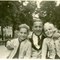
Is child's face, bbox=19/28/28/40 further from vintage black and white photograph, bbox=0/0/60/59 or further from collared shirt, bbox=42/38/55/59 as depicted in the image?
collared shirt, bbox=42/38/55/59

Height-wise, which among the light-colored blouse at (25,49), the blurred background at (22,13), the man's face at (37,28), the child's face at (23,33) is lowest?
the light-colored blouse at (25,49)

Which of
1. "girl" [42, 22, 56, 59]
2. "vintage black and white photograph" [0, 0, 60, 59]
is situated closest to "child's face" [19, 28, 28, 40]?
"vintage black and white photograph" [0, 0, 60, 59]

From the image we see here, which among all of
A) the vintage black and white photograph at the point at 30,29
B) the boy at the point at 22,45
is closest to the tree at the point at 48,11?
the vintage black and white photograph at the point at 30,29

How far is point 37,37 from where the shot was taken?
0.80 m

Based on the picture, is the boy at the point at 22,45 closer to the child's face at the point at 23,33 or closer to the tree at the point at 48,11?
the child's face at the point at 23,33

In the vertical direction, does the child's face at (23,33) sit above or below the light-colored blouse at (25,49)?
above

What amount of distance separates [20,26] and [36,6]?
15cm

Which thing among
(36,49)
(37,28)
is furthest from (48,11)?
(36,49)

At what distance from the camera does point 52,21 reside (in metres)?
0.80

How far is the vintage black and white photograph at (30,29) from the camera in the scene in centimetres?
80

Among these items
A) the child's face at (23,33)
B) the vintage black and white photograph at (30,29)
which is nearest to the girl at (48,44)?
the vintage black and white photograph at (30,29)

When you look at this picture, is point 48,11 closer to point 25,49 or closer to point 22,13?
point 22,13

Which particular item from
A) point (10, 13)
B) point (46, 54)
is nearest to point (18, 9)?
point (10, 13)

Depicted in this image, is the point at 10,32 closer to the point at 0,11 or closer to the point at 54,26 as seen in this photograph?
the point at 0,11
